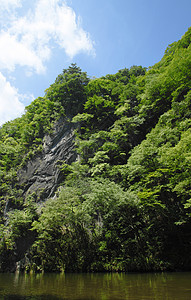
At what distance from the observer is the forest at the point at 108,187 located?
12.4m

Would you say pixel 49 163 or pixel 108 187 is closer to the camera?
pixel 108 187

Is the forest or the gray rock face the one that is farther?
the gray rock face

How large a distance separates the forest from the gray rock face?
1.59ft

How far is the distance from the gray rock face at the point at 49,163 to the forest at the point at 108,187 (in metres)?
0.48

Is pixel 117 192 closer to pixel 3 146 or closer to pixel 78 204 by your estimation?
pixel 78 204

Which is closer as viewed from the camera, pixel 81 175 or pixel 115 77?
pixel 81 175

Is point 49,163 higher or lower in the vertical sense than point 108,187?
higher

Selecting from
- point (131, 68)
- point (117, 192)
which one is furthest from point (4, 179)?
point (131, 68)

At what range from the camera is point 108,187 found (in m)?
13.5

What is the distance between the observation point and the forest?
1237 cm

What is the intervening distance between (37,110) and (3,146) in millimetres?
6784

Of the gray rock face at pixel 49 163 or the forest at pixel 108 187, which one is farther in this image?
the gray rock face at pixel 49 163

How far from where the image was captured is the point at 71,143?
2344 cm

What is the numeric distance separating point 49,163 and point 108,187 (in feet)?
35.9
